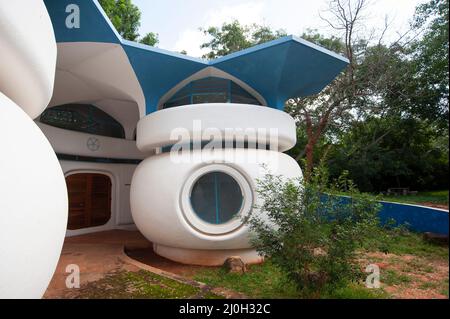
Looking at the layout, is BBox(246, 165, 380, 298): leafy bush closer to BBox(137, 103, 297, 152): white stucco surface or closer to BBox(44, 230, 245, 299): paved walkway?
BBox(44, 230, 245, 299): paved walkway

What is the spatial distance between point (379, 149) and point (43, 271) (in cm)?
1769

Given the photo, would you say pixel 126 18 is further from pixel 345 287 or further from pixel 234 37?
pixel 345 287

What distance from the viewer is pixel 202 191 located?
6688mm

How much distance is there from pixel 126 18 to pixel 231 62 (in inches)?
339

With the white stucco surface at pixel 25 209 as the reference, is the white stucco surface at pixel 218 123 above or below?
above

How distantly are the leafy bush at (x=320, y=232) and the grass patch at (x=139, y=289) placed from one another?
57.0 inches

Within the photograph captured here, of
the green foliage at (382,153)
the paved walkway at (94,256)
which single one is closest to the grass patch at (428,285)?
the paved walkway at (94,256)

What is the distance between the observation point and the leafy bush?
3936 millimetres

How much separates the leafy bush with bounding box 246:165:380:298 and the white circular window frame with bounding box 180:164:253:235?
200 centimetres

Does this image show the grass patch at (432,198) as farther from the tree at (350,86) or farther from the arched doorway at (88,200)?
the arched doorway at (88,200)

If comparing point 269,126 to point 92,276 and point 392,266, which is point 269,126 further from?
point 92,276

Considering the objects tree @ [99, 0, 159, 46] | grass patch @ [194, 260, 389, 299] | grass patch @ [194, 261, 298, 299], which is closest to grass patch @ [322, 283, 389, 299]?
grass patch @ [194, 260, 389, 299]

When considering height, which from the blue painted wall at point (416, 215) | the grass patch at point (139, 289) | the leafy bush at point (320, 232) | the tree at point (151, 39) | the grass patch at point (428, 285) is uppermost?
the tree at point (151, 39)

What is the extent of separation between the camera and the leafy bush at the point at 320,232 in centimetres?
394
